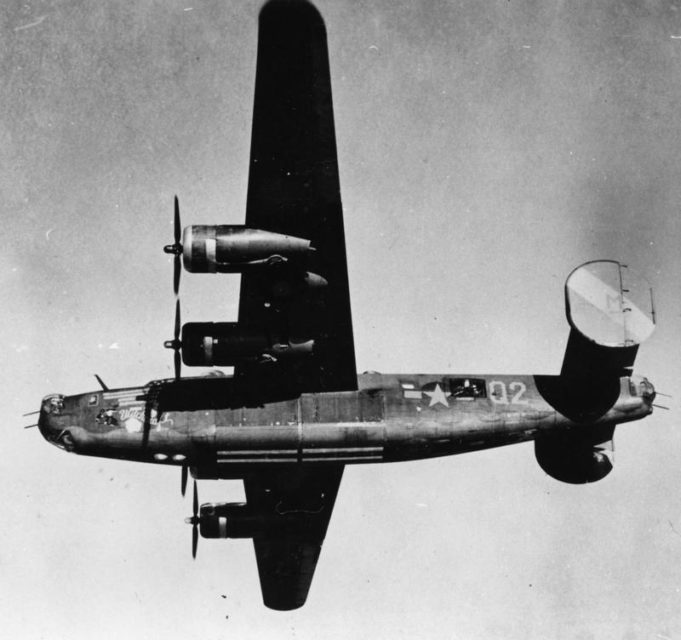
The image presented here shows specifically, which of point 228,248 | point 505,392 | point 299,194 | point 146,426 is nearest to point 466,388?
point 505,392

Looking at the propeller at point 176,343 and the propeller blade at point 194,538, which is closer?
the propeller at point 176,343

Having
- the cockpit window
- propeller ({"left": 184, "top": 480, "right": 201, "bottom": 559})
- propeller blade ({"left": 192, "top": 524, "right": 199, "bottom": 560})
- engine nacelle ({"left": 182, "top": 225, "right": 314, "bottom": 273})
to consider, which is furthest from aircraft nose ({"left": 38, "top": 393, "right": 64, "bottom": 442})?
the cockpit window

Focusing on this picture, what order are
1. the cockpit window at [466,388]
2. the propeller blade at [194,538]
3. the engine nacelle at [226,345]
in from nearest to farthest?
the engine nacelle at [226,345] < the cockpit window at [466,388] < the propeller blade at [194,538]

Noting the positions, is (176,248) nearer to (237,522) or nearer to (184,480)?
(184,480)

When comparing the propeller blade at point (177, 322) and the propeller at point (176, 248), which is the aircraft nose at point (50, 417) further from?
the propeller at point (176, 248)

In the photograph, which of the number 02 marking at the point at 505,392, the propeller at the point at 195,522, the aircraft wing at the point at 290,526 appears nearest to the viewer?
the number 02 marking at the point at 505,392

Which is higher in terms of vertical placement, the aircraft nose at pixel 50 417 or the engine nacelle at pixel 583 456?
the aircraft nose at pixel 50 417

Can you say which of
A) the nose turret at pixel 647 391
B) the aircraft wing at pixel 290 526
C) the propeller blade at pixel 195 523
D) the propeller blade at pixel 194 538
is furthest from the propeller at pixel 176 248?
the nose turret at pixel 647 391

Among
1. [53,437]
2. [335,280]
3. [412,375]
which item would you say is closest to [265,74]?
[335,280]
